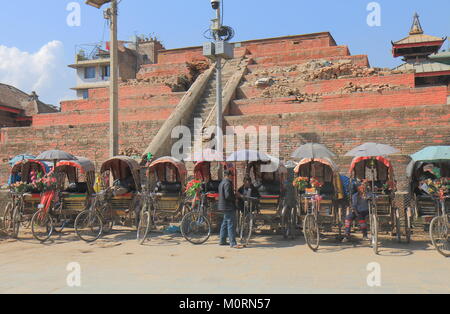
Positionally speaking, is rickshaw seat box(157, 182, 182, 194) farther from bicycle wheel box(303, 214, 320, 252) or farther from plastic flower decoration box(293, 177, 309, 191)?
bicycle wheel box(303, 214, 320, 252)

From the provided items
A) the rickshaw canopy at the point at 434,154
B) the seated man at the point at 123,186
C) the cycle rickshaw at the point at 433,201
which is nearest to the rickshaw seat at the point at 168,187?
the seated man at the point at 123,186

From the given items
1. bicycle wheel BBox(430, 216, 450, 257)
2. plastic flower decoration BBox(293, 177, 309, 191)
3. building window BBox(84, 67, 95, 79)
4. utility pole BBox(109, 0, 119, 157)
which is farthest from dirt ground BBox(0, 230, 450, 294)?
building window BBox(84, 67, 95, 79)

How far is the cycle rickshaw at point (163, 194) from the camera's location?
10484 millimetres

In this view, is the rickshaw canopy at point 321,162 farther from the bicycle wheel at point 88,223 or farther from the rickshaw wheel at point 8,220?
the rickshaw wheel at point 8,220

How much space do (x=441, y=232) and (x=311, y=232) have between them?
2438mm

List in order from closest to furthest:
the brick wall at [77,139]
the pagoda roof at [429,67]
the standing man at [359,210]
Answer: the standing man at [359,210], the brick wall at [77,139], the pagoda roof at [429,67]

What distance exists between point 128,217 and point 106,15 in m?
6.97

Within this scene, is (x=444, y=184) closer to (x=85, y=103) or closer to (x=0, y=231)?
(x=0, y=231)

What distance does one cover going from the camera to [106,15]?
13727mm

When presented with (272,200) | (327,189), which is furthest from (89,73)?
(327,189)

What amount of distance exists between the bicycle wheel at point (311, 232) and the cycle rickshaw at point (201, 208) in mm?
2330

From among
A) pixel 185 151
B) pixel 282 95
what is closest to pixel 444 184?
pixel 185 151

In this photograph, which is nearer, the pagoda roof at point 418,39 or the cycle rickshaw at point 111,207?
the cycle rickshaw at point 111,207

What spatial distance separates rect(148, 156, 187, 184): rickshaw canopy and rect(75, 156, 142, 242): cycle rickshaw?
2.03ft
